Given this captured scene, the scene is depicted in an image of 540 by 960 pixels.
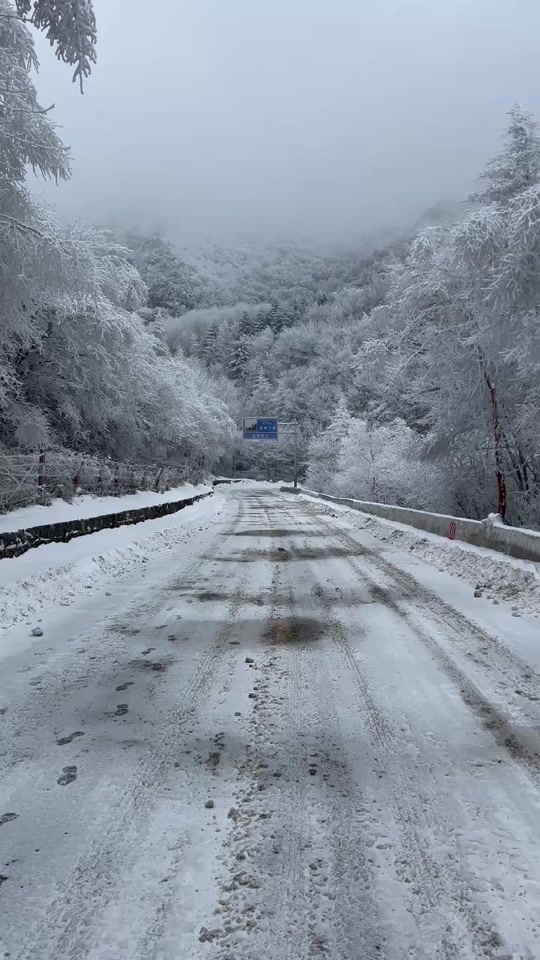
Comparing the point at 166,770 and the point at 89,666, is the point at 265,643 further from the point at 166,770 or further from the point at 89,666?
the point at 166,770

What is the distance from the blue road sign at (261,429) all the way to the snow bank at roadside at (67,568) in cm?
5022

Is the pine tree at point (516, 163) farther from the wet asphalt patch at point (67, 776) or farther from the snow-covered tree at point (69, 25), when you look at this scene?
the wet asphalt patch at point (67, 776)

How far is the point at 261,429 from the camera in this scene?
6731cm

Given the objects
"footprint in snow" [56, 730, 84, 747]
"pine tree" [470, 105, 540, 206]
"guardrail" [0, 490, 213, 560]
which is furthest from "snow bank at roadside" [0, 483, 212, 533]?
"pine tree" [470, 105, 540, 206]

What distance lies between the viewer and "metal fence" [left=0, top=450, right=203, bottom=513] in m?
11.6

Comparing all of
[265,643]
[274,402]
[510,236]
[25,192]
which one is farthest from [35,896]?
[274,402]

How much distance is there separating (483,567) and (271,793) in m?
7.58

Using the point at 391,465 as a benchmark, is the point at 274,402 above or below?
above

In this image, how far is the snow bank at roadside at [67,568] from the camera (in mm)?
6566

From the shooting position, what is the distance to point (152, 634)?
18.9 ft

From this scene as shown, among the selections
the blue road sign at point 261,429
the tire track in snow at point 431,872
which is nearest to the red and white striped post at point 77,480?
the tire track in snow at point 431,872

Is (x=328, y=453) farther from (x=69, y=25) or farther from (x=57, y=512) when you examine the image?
(x=69, y=25)

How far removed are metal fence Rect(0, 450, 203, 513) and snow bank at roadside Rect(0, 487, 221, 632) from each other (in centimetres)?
173

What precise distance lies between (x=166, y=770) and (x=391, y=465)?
122 feet
